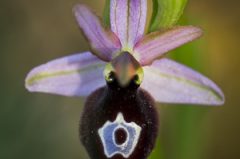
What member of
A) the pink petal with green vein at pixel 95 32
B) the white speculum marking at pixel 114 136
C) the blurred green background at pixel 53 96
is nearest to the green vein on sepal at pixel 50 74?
the pink petal with green vein at pixel 95 32

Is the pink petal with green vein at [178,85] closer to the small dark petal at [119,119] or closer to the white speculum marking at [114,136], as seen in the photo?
the small dark petal at [119,119]

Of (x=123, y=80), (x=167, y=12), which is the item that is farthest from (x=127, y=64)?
(x=167, y=12)

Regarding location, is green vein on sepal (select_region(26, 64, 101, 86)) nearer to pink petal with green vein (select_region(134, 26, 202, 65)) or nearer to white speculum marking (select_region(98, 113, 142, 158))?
pink petal with green vein (select_region(134, 26, 202, 65))

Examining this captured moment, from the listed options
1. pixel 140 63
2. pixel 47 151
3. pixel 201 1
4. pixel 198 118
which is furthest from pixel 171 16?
pixel 201 1

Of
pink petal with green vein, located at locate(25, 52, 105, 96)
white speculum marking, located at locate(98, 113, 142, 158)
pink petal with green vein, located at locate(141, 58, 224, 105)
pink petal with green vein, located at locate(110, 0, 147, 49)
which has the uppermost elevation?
pink petal with green vein, located at locate(110, 0, 147, 49)

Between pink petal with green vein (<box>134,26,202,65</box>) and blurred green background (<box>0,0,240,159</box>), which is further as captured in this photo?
blurred green background (<box>0,0,240,159</box>)

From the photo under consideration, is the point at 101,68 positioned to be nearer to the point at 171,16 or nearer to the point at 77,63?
the point at 77,63

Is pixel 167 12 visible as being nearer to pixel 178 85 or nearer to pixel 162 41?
pixel 162 41

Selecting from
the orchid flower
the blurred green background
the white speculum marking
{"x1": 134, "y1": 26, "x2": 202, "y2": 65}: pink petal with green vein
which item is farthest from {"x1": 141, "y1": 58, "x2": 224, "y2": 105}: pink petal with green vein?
the blurred green background
